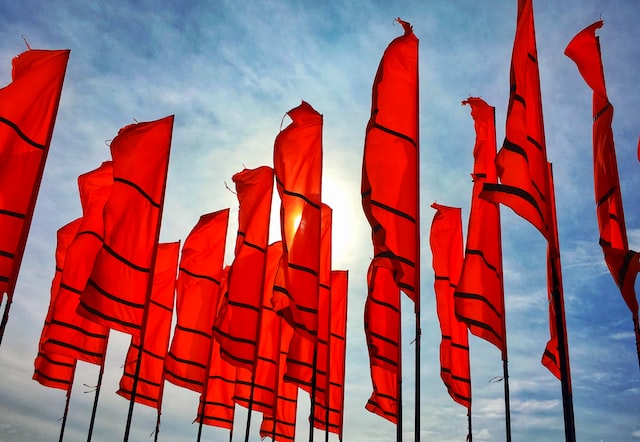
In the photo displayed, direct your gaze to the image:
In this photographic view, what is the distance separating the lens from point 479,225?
14.0m

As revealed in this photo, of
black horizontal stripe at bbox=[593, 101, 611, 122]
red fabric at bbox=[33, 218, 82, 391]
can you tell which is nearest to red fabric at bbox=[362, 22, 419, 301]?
black horizontal stripe at bbox=[593, 101, 611, 122]

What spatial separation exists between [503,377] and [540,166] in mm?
4820

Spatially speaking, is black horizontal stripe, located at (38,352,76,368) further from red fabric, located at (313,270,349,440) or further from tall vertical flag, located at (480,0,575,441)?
tall vertical flag, located at (480,0,575,441)

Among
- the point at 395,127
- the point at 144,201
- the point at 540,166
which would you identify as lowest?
the point at 540,166

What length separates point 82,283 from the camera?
1823cm

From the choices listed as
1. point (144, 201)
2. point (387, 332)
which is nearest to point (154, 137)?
point (144, 201)

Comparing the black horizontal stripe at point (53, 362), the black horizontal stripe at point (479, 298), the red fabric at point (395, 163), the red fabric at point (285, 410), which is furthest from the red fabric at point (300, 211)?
the black horizontal stripe at point (53, 362)

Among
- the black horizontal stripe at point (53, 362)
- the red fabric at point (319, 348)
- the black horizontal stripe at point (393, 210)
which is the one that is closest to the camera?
the black horizontal stripe at point (393, 210)

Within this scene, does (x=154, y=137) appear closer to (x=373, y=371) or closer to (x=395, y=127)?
(x=395, y=127)

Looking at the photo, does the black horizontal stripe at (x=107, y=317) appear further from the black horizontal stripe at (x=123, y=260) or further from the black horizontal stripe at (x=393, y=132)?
the black horizontal stripe at (x=393, y=132)

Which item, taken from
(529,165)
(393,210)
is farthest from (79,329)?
(529,165)

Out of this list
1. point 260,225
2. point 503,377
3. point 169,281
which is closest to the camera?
point 503,377

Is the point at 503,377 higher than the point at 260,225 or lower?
lower

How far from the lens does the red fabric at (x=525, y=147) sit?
10.0 meters
